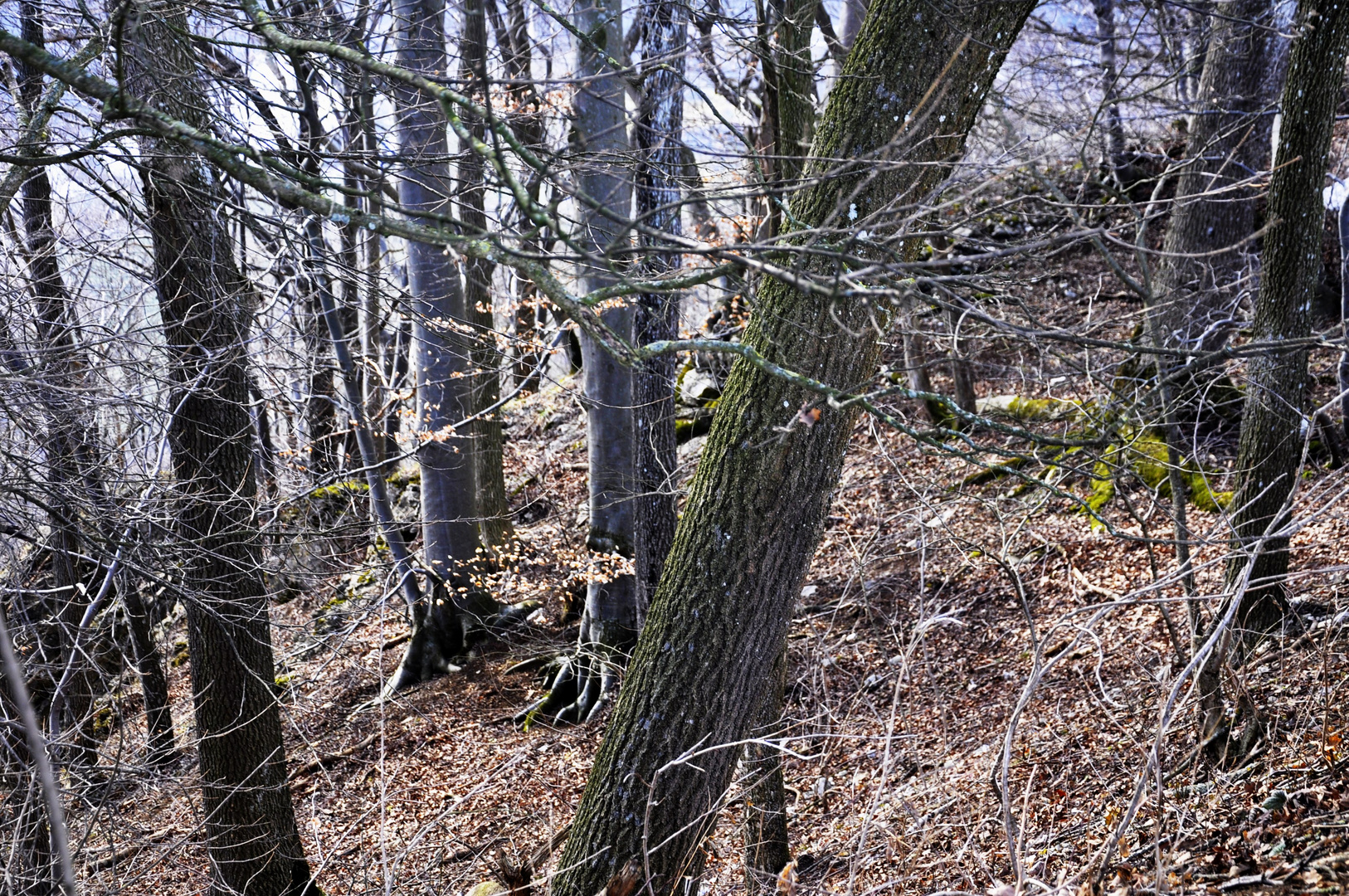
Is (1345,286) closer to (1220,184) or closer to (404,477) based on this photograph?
(1220,184)

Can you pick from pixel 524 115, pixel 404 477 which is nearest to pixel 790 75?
Result: pixel 524 115

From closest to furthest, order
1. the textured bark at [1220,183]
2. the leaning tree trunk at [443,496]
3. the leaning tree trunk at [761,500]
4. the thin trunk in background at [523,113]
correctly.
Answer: the leaning tree trunk at [761,500] < the thin trunk in background at [523,113] < the textured bark at [1220,183] < the leaning tree trunk at [443,496]

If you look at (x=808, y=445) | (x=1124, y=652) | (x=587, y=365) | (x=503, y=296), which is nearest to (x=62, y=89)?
(x=808, y=445)

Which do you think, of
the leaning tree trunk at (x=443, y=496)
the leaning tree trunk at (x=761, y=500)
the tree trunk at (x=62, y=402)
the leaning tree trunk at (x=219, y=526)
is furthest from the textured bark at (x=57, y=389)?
the leaning tree trunk at (x=443, y=496)

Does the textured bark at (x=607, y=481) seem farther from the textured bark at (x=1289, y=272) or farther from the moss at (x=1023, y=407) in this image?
the textured bark at (x=1289, y=272)

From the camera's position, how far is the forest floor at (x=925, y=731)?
378 cm

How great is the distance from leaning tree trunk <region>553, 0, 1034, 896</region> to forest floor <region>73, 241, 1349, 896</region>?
494mm

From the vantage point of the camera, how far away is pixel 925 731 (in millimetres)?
6434

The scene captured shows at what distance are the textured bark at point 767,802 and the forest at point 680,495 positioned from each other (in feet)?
0.10

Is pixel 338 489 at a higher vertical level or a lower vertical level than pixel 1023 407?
lower

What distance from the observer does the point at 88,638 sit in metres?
5.38

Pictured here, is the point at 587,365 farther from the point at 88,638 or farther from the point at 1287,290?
the point at 1287,290

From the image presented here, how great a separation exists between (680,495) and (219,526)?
18.5ft

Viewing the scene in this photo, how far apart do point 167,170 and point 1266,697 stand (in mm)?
6333
